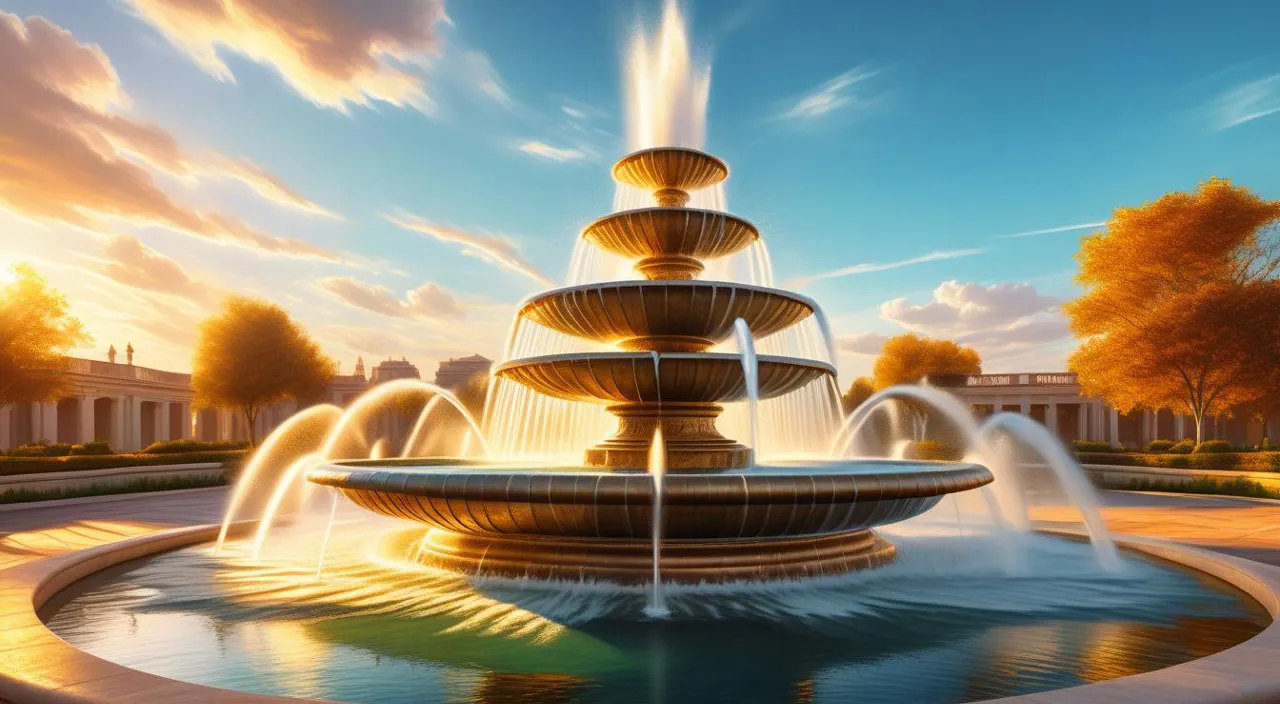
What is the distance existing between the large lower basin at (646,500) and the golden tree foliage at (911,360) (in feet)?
233

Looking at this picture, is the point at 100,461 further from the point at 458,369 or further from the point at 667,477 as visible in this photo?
A: the point at 458,369

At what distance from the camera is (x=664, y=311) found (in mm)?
11844

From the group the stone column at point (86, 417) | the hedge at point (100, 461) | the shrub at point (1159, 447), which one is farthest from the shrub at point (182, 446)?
the shrub at point (1159, 447)

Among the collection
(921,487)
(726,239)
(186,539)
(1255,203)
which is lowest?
(186,539)

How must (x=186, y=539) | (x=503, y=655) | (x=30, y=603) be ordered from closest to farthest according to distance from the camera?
(x=503, y=655) → (x=30, y=603) → (x=186, y=539)

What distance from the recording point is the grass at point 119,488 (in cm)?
2311

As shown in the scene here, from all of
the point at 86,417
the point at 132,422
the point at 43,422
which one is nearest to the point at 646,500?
the point at 43,422

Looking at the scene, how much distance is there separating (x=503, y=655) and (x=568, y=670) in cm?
69

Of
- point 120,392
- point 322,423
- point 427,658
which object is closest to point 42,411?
point 120,392

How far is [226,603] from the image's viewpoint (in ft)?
27.5

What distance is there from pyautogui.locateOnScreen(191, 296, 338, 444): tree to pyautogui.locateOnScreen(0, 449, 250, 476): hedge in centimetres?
1751

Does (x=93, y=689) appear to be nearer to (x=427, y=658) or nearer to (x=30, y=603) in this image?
(x=427, y=658)

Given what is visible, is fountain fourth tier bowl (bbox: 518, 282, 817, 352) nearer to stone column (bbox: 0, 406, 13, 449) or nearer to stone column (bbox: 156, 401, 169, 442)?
stone column (bbox: 0, 406, 13, 449)

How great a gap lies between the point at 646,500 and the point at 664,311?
13.8ft
